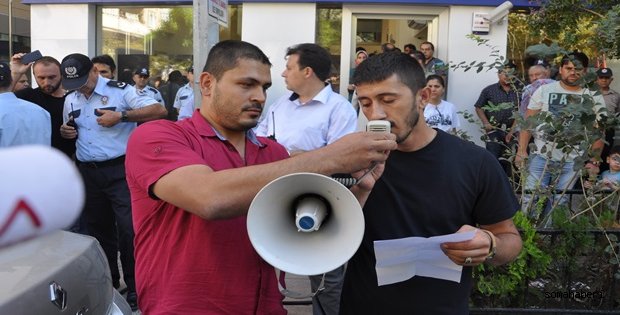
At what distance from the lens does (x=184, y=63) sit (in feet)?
32.3

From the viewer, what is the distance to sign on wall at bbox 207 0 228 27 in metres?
4.47

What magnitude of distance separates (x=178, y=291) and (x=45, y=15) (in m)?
8.45

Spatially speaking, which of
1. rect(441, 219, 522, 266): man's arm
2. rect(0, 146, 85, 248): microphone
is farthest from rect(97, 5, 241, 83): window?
rect(0, 146, 85, 248): microphone

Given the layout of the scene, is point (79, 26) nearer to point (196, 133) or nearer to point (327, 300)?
point (327, 300)

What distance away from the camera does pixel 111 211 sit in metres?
5.26

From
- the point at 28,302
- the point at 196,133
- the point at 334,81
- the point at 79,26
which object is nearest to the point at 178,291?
the point at 196,133

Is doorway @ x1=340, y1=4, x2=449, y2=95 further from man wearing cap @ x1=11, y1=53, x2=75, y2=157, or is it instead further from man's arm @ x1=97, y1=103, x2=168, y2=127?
man wearing cap @ x1=11, y1=53, x2=75, y2=157

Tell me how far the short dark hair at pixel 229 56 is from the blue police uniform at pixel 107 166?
311 cm

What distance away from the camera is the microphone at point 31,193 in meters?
0.58

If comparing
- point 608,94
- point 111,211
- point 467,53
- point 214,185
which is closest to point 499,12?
point 467,53

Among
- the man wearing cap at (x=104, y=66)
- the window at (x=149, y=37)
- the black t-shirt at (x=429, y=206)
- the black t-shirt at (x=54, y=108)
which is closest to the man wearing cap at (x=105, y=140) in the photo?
the black t-shirt at (x=54, y=108)

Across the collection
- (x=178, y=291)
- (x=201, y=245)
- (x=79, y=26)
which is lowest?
(x=178, y=291)

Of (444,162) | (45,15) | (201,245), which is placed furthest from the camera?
(45,15)

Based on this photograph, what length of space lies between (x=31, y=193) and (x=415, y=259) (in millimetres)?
1564
